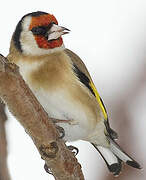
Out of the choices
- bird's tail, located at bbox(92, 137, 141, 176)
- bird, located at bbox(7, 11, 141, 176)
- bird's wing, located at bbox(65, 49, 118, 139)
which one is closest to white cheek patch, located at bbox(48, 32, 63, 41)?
bird, located at bbox(7, 11, 141, 176)

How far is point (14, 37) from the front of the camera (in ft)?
6.40

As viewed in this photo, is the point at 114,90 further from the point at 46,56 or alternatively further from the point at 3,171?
the point at 3,171

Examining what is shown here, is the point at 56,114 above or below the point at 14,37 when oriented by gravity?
below

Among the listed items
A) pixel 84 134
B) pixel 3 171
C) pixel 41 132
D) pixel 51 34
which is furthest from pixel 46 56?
pixel 3 171

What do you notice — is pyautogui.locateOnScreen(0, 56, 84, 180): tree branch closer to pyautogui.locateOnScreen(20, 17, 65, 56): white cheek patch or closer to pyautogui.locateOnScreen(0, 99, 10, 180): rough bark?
pyautogui.locateOnScreen(0, 99, 10, 180): rough bark

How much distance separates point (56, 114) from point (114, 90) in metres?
0.31

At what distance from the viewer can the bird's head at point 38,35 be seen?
5.90 ft

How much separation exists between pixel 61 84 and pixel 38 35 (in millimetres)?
227

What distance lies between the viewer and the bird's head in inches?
70.8

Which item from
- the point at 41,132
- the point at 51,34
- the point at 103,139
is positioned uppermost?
the point at 51,34

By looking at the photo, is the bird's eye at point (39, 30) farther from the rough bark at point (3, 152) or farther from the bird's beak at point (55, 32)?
the rough bark at point (3, 152)

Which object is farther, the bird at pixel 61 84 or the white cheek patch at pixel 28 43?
the white cheek patch at pixel 28 43

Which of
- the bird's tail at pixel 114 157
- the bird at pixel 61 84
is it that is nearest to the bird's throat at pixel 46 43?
the bird at pixel 61 84

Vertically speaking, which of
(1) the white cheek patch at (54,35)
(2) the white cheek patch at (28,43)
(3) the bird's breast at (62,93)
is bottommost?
(3) the bird's breast at (62,93)
